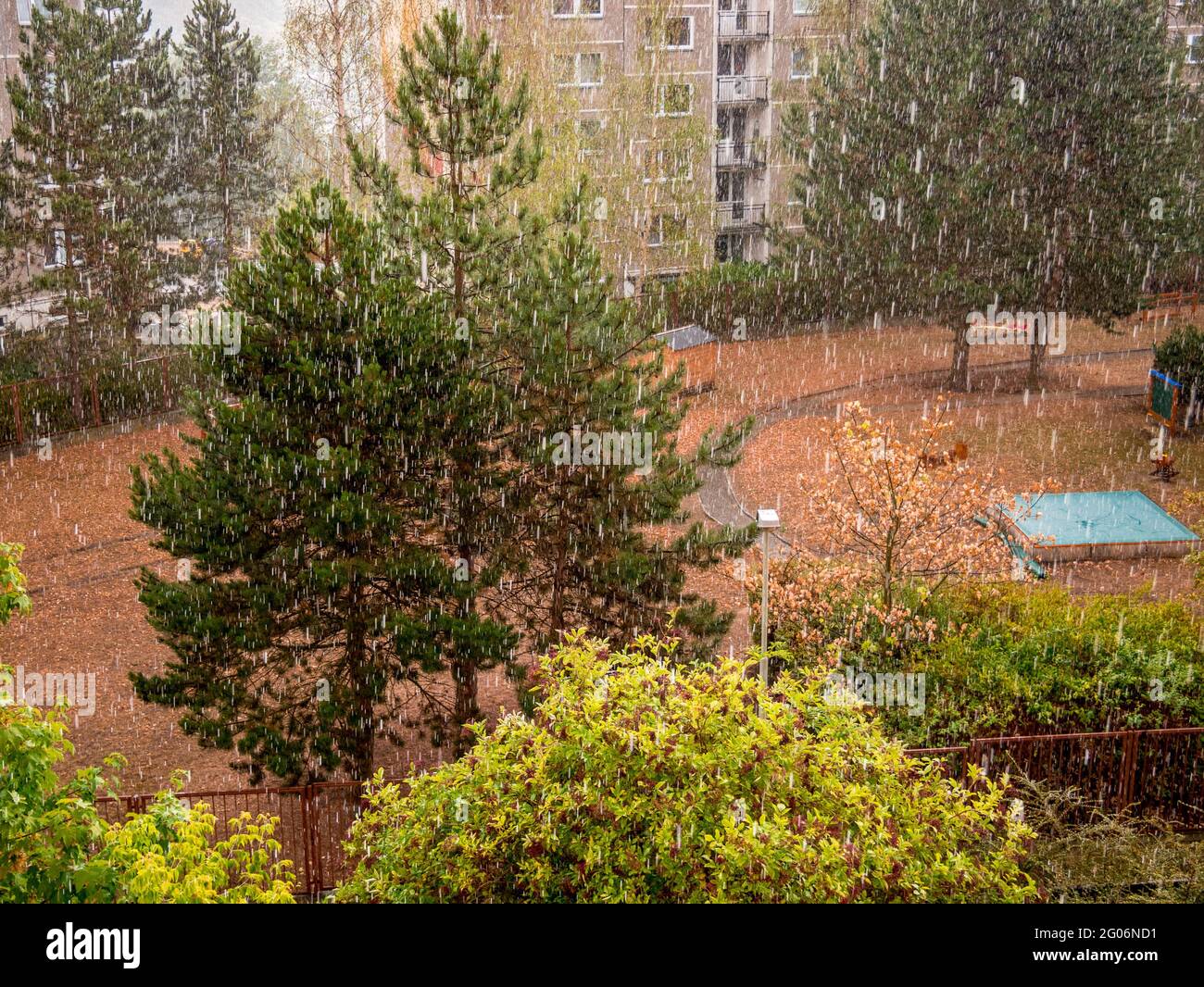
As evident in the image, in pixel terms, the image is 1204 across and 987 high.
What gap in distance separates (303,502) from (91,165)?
19599 millimetres

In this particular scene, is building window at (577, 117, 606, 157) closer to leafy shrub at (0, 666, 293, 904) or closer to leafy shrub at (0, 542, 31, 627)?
leafy shrub at (0, 542, 31, 627)

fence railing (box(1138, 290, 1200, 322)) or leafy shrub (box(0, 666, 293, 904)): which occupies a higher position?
fence railing (box(1138, 290, 1200, 322))

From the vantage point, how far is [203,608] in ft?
42.2

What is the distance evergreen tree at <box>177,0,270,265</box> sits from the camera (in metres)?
34.9

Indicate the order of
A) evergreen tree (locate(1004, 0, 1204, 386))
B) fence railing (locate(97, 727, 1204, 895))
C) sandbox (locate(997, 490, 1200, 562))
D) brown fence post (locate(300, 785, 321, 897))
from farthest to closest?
evergreen tree (locate(1004, 0, 1204, 386)), sandbox (locate(997, 490, 1200, 562)), fence railing (locate(97, 727, 1204, 895)), brown fence post (locate(300, 785, 321, 897))

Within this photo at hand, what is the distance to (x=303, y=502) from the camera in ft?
41.6

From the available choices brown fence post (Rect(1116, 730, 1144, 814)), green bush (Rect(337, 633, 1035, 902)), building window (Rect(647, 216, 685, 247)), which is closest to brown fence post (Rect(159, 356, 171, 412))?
building window (Rect(647, 216, 685, 247))

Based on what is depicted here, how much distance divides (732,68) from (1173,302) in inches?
755

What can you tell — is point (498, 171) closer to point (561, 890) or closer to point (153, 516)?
point (153, 516)

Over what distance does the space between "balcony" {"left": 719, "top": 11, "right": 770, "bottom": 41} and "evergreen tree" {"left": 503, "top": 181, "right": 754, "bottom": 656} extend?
1264 inches

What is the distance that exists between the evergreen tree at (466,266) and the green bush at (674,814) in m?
6.43

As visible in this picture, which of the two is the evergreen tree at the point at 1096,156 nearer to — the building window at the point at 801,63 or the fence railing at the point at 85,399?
the building window at the point at 801,63

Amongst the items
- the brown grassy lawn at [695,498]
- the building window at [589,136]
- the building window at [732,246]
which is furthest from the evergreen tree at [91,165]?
the building window at [732,246]

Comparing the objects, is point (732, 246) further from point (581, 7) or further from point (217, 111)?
point (217, 111)
